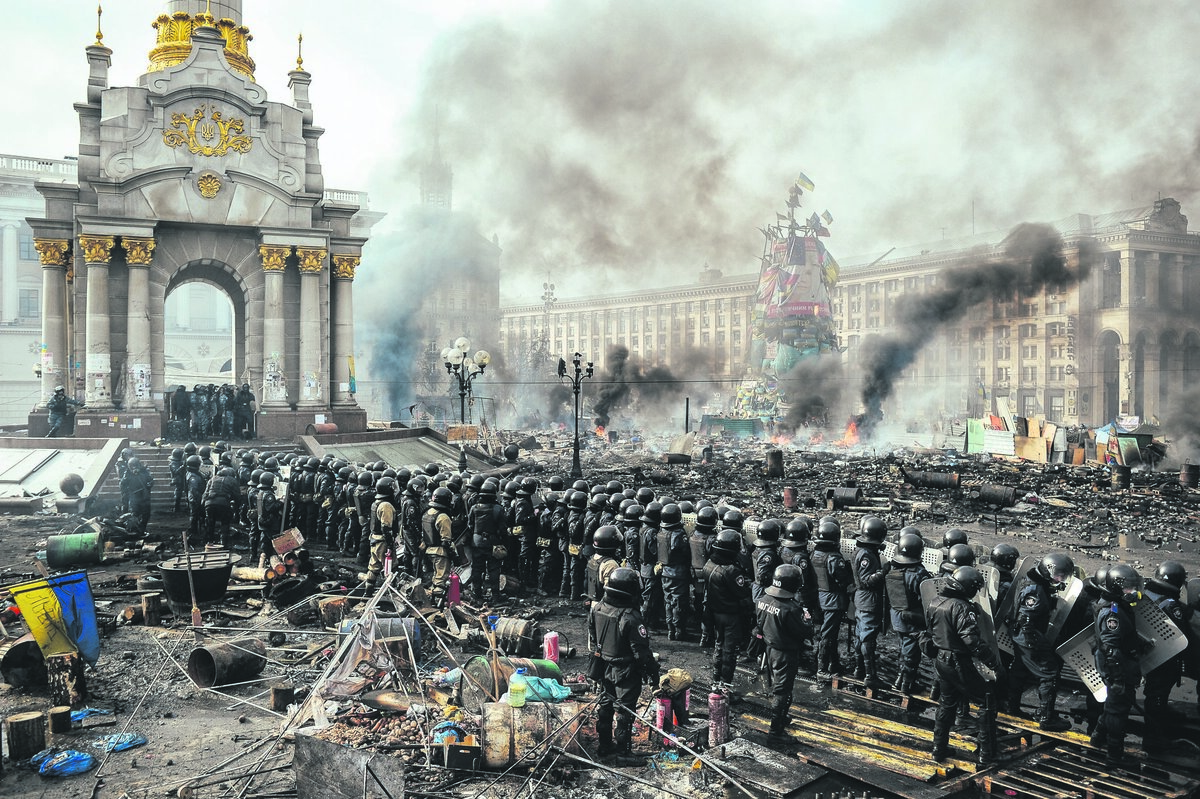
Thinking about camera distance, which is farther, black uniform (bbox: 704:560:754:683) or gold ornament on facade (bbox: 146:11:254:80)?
gold ornament on facade (bbox: 146:11:254:80)

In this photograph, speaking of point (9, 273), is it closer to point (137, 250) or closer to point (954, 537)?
point (137, 250)

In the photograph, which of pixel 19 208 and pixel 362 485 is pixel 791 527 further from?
pixel 19 208

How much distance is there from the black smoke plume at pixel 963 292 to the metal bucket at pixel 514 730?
1903 inches

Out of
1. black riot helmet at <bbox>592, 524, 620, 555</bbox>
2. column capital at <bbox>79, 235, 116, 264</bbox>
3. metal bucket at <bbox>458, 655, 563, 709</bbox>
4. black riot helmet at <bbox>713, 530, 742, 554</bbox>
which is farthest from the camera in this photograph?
column capital at <bbox>79, 235, 116, 264</bbox>

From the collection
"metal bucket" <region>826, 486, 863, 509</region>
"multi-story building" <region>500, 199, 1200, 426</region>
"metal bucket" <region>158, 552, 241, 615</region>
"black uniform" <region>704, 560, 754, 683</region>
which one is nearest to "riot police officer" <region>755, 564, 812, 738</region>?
"black uniform" <region>704, 560, 754, 683</region>

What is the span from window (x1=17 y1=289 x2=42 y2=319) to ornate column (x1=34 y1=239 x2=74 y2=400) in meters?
35.6

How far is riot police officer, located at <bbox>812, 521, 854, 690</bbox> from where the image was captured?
9.14m

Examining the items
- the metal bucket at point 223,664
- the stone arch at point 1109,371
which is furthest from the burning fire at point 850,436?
the metal bucket at point 223,664

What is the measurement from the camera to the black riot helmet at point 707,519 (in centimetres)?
1052

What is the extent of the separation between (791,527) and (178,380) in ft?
192

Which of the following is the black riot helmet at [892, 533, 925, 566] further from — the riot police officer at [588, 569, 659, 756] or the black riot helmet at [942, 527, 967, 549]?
the riot police officer at [588, 569, 659, 756]

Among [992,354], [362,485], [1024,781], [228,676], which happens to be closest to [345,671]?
[228,676]

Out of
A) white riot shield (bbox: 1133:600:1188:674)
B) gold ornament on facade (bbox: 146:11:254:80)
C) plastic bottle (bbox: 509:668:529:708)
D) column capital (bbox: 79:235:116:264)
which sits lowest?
plastic bottle (bbox: 509:668:529:708)

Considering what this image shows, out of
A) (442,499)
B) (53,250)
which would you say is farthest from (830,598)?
(53,250)
